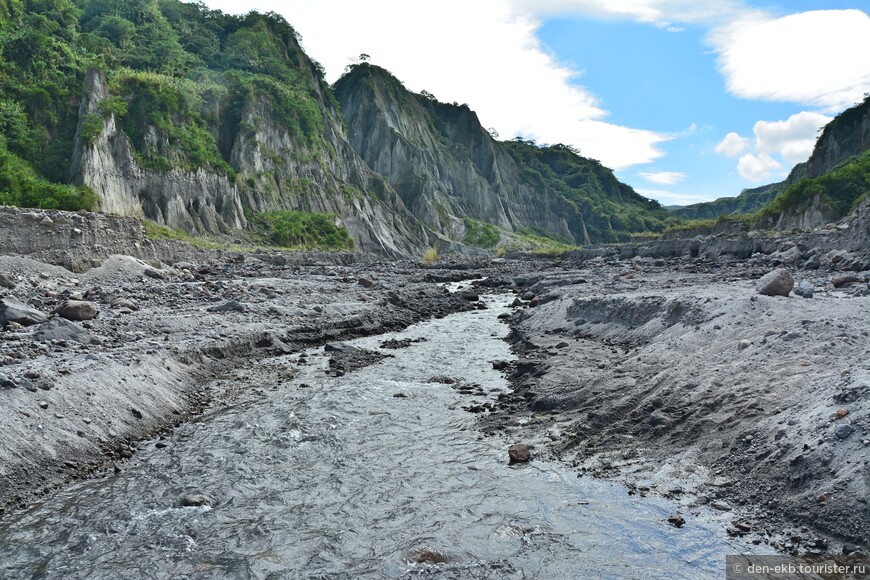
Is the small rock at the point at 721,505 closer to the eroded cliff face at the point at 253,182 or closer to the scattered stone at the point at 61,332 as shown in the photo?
the scattered stone at the point at 61,332

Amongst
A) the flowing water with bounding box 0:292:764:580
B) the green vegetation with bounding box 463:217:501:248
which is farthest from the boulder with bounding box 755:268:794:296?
the green vegetation with bounding box 463:217:501:248

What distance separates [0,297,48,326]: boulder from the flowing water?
19.1 feet

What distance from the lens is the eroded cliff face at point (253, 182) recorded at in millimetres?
48469

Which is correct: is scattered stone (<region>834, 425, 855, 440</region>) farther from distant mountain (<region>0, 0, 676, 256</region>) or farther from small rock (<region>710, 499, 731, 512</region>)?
distant mountain (<region>0, 0, 676, 256</region>)

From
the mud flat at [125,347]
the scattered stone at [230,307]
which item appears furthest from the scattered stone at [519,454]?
the scattered stone at [230,307]

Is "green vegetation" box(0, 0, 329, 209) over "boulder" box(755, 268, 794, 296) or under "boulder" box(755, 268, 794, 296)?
over

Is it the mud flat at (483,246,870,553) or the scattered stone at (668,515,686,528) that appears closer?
the mud flat at (483,246,870,553)

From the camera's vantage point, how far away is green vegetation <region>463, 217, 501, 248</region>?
107m

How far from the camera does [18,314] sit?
12.5m

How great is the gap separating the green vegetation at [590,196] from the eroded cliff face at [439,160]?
4718mm

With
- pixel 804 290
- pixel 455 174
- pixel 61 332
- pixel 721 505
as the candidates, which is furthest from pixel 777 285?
pixel 455 174

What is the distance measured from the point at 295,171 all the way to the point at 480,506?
71172mm

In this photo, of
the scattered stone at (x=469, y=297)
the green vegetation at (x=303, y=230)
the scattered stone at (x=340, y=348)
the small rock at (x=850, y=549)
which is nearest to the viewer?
the small rock at (x=850, y=549)

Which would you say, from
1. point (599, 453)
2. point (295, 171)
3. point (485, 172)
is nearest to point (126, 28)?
point (295, 171)
